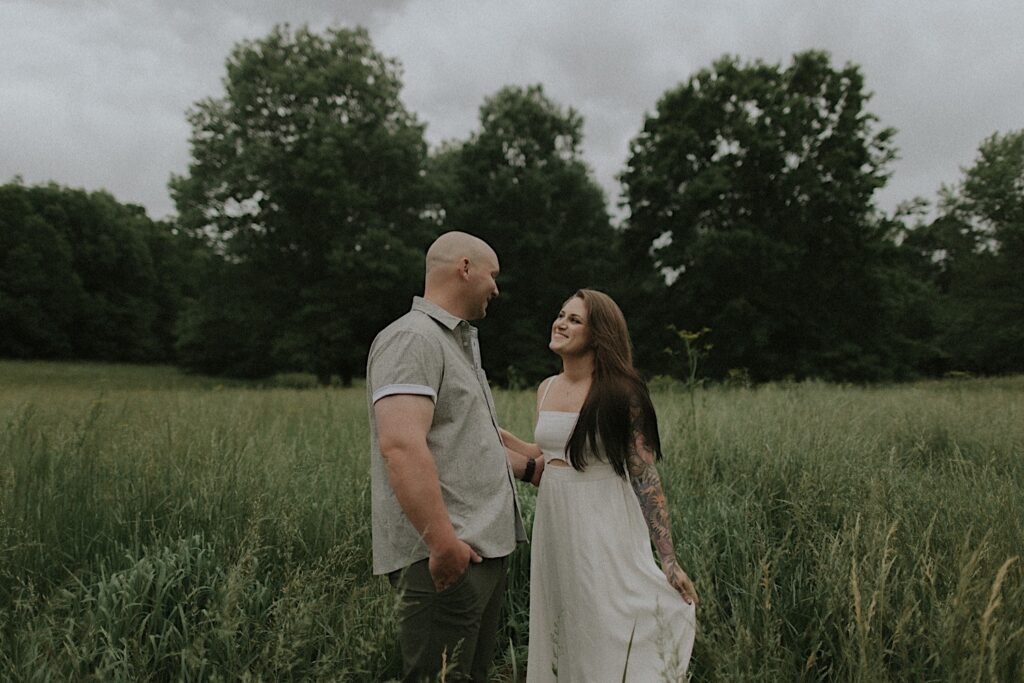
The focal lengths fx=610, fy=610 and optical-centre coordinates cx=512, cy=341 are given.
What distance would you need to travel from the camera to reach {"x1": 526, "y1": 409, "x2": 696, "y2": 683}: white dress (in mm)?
2303

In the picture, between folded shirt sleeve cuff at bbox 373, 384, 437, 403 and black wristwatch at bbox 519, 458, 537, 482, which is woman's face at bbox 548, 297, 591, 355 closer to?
black wristwatch at bbox 519, 458, 537, 482

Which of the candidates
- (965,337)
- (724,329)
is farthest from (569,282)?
(965,337)

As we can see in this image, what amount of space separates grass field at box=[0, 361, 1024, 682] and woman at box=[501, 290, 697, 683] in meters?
0.26

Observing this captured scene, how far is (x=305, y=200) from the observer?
20766mm

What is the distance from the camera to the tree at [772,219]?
2111cm

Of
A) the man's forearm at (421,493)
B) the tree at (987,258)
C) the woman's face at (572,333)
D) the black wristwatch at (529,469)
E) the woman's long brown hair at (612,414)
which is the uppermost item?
the tree at (987,258)

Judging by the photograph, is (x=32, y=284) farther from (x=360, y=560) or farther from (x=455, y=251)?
(x=455, y=251)

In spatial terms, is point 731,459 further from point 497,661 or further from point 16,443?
point 16,443

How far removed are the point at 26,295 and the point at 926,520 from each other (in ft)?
129

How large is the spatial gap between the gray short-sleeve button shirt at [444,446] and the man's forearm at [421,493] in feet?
0.34

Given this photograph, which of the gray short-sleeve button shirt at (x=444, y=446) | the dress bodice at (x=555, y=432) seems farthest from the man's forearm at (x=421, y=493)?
the dress bodice at (x=555, y=432)

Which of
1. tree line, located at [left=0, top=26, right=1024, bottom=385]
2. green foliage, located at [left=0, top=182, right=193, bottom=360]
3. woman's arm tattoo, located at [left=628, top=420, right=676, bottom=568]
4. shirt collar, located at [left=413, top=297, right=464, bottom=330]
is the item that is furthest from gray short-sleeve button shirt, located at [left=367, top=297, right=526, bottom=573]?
green foliage, located at [left=0, top=182, right=193, bottom=360]

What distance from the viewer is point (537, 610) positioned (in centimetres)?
258

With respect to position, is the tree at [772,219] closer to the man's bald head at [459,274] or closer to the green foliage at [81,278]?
the man's bald head at [459,274]
